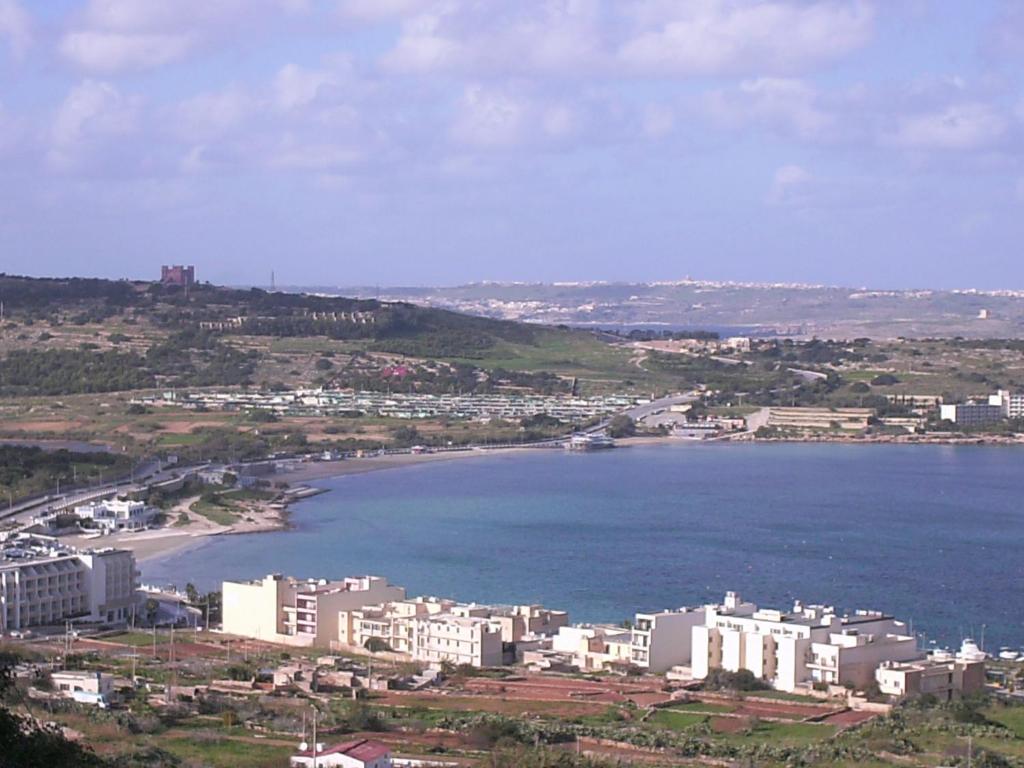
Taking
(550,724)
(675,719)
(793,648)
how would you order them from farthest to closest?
(793,648), (675,719), (550,724)

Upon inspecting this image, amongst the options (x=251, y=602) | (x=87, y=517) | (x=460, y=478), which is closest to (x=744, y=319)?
(x=460, y=478)

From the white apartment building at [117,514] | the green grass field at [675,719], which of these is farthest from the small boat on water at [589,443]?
the green grass field at [675,719]

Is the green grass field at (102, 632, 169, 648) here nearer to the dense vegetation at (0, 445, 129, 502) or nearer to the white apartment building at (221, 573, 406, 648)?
the white apartment building at (221, 573, 406, 648)

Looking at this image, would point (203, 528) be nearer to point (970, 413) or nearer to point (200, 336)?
point (970, 413)

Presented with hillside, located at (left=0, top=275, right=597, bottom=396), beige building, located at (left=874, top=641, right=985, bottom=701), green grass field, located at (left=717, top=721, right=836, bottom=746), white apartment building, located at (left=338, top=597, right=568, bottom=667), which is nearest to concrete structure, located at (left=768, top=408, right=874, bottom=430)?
hillside, located at (left=0, top=275, right=597, bottom=396)

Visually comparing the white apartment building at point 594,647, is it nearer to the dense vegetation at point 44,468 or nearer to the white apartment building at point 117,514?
the white apartment building at point 117,514

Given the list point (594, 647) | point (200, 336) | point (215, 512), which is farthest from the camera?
point (200, 336)

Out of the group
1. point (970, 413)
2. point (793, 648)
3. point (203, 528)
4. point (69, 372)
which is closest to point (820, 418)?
point (970, 413)
